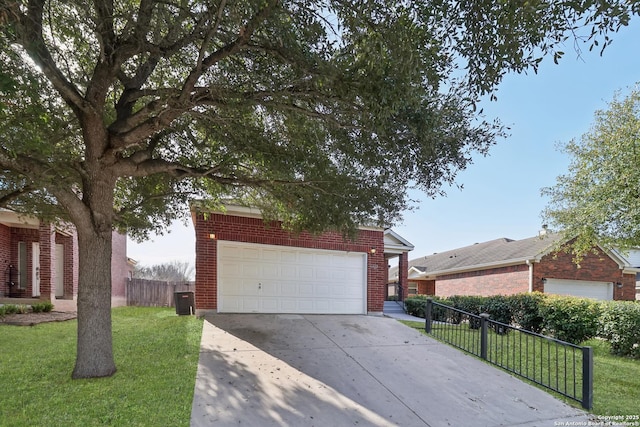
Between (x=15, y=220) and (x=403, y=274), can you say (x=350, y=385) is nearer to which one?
(x=403, y=274)

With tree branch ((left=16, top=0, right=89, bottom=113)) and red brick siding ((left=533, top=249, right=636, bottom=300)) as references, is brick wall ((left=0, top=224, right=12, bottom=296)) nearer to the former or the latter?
tree branch ((left=16, top=0, right=89, bottom=113))

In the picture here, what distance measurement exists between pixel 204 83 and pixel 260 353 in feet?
16.5

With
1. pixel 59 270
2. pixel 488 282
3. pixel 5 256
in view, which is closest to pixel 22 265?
pixel 5 256

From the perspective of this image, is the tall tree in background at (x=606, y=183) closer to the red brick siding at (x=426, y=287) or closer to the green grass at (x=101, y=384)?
the green grass at (x=101, y=384)

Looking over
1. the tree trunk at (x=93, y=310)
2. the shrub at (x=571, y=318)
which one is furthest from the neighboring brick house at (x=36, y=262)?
the shrub at (x=571, y=318)

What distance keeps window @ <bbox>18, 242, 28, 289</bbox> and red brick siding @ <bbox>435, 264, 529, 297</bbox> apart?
20.9 metres

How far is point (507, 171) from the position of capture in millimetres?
14148

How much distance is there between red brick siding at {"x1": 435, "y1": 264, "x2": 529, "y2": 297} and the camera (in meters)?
17.9

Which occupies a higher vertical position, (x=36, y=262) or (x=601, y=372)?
(x=36, y=262)

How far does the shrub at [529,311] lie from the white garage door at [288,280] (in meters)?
5.30

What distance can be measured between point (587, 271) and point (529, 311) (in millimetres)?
8763

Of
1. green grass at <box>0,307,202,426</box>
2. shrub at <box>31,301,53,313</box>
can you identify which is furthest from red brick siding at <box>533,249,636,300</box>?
shrub at <box>31,301,53,313</box>

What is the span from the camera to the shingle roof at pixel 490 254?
58.6 ft

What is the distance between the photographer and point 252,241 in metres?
10.9
